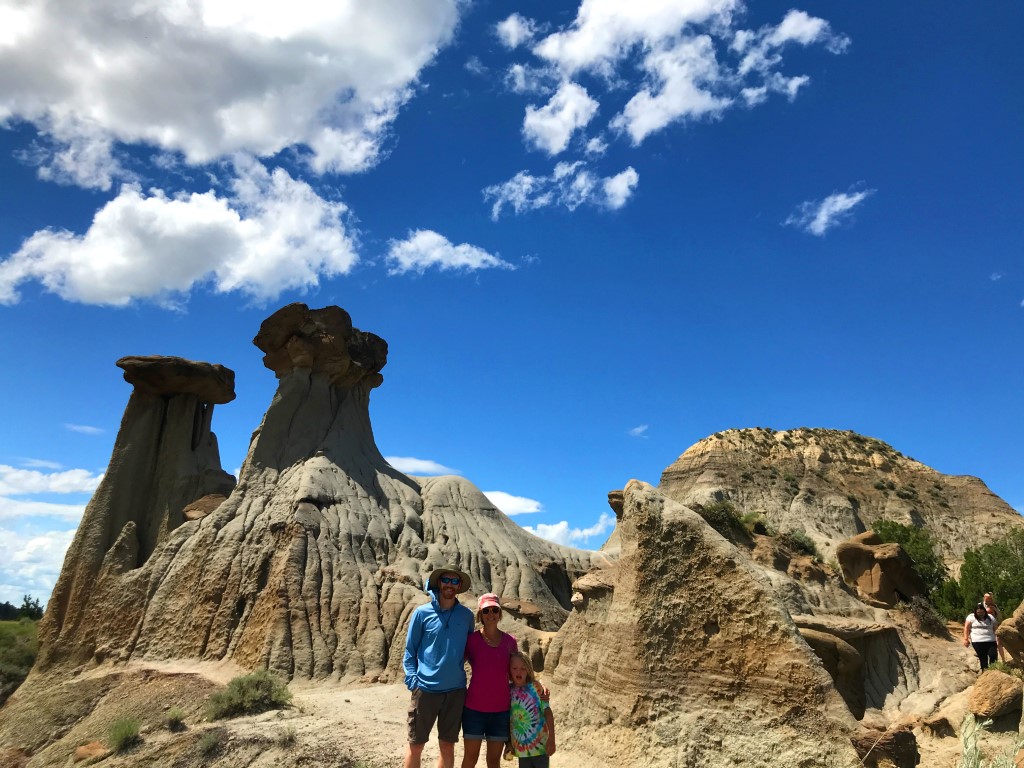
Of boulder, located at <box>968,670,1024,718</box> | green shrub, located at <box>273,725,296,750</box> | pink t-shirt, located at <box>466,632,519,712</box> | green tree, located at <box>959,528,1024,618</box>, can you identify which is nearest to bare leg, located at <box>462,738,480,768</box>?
pink t-shirt, located at <box>466,632,519,712</box>

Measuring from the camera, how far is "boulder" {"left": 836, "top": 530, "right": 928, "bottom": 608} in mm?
18531

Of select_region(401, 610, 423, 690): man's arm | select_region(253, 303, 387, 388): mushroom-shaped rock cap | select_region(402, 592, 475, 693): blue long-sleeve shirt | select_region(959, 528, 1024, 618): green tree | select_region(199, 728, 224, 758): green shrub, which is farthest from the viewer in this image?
select_region(253, 303, 387, 388): mushroom-shaped rock cap

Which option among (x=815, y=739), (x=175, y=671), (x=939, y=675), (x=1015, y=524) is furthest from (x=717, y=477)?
(x=815, y=739)

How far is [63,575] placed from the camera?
2302cm

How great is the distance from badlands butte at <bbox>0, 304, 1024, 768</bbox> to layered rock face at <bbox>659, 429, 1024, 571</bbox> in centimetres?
371

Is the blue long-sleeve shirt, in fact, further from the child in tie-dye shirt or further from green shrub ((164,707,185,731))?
green shrub ((164,707,185,731))

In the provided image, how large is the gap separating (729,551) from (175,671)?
16.1 m

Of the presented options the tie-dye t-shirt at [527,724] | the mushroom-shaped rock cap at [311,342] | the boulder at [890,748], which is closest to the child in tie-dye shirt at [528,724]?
the tie-dye t-shirt at [527,724]

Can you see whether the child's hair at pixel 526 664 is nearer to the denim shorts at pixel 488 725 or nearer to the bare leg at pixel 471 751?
the denim shorts at pixel 488 725

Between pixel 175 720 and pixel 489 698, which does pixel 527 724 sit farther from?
pixel 175 720

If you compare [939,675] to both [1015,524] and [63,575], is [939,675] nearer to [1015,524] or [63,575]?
[63,575]

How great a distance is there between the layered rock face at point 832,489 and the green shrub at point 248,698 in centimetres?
3063

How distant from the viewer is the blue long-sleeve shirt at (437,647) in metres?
5.49

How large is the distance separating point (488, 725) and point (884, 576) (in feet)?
55.0
